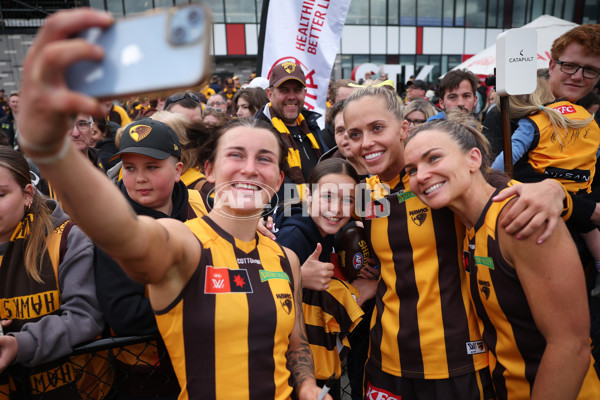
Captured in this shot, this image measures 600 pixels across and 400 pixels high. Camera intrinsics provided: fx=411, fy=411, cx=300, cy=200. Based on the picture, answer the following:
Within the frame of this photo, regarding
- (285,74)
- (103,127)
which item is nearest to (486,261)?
(285,74)

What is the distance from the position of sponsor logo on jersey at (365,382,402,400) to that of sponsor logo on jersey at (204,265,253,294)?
1.06 metres

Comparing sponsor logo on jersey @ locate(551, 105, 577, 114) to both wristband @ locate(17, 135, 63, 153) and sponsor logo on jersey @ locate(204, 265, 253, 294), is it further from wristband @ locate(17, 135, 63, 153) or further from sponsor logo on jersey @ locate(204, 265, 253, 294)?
wristband @ locate(17, 135, 63, 153)

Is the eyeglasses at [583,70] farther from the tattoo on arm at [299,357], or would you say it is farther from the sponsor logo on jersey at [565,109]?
the tattoo on arm at [299,357]

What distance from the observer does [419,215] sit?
210cm

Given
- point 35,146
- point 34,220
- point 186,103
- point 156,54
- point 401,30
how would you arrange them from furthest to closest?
point 401,30, point 186,103, point 34,220, point 35,146, point 156,54

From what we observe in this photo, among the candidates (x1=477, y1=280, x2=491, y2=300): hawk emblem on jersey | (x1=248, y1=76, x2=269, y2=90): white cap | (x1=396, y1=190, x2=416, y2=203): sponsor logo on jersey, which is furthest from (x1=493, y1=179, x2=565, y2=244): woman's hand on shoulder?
(x1=248, y1=76, x2=269, y2=90): white cap

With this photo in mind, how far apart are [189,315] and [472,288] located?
1.31 meters

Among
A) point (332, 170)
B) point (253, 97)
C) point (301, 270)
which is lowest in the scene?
point (301, 270)

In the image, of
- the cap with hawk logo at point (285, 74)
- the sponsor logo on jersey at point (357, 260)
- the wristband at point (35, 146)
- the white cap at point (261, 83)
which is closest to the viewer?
the wristband at point (35, 146)

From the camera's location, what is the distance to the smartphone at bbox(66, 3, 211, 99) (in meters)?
0.63

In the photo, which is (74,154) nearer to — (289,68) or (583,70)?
(583,70)

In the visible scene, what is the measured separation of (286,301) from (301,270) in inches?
17.3

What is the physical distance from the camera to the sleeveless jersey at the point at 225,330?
1489mm

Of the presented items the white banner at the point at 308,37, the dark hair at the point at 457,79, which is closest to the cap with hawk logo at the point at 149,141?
the white banner at the point at 308,37
